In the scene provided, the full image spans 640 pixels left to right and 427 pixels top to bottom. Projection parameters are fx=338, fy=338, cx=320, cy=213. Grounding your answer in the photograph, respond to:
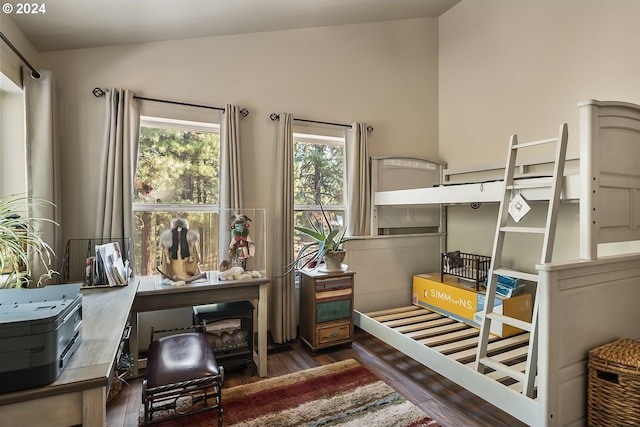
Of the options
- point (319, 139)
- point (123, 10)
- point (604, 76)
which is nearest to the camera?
point (123, 10)

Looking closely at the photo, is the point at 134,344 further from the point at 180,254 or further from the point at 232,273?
the point at 232,273

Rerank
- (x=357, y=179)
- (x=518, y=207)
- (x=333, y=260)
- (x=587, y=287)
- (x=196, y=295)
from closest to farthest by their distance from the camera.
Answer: (x=587, y=287) → (x=518, y=207) → (x=196, y=295) → (x=333, y=260) → (x=357, y=179)

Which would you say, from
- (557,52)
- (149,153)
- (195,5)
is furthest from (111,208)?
(557,52)

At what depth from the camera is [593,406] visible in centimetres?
182

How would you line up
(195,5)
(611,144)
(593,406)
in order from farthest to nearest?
(195,5)
(611,144)
(593,406)

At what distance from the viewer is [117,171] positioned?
2496 millimetres

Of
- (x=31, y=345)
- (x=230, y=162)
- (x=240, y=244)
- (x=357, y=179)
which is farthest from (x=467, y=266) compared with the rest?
(x=31, y=345)

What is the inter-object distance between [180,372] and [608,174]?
99.8 inches

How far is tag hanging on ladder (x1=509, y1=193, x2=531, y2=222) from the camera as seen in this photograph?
2100 millimetres

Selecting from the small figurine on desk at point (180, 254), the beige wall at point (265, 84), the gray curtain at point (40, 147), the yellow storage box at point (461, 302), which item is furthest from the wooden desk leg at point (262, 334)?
the yellow storage box at point (461, 302)

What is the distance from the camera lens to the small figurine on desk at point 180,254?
2383 mm

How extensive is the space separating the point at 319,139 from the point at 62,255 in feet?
7.77

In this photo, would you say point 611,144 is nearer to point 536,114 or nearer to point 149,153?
point 536,114

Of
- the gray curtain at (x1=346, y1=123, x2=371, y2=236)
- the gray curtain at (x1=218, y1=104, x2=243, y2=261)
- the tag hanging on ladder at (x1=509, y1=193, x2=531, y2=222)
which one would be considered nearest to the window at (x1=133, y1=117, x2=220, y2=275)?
the gray curtain at (x1=218, y1=104, x2=243, y2=261)
